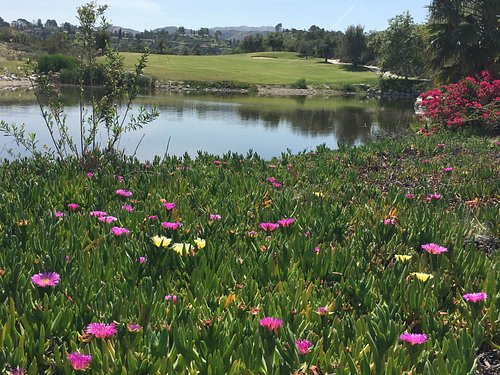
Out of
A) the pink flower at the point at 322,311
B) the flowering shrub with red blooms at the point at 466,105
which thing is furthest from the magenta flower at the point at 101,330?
the flowering shrub with red blooms at the point at 466,105

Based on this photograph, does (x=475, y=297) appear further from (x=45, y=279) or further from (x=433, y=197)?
(x=433, y=197)

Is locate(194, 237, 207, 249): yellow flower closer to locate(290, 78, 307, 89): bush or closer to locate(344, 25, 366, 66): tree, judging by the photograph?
locate(290, 78, 307, 89): bush

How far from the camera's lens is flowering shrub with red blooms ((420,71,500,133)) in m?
14.3

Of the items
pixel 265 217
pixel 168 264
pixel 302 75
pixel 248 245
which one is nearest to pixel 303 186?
pixel 265 217

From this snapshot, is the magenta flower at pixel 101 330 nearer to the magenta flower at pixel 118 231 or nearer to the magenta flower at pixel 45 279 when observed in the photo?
the magenta flower at pixel 45 279

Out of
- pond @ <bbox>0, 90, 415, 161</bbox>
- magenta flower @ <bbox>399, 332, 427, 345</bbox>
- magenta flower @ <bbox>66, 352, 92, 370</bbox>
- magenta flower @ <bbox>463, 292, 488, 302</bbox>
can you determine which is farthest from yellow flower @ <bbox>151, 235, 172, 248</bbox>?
Answer: pond @ <bbox>0, 90, 415, 161</bbox>

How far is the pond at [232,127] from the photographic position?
17.0 m

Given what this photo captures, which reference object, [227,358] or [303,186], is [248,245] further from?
[303,186]

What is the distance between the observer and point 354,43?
261ft

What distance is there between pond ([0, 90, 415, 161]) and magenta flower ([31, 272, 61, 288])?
10.3 m

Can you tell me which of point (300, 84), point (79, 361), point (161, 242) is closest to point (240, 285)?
point (161, 242)

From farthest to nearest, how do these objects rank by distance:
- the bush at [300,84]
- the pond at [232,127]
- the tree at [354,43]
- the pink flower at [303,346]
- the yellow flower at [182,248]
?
the tree at [354,43], the bush at [300,84], the pond at [232,127], the yellow flower at [182,248], the pink flower at [303,346]

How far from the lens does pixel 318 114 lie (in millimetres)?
30953

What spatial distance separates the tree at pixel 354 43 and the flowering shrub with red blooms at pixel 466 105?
209ft
